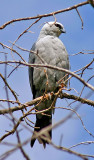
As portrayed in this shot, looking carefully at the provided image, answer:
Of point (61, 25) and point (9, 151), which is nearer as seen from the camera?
point (9, 151)

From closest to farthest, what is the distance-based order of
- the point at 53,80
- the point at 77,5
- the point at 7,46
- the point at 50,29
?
the point at 77,5 < the point at 7,46 < the point at 53,80 < the point at 50,29

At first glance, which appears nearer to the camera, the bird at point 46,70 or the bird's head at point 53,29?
the bird at point 46,70

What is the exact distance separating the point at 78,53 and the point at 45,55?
1115 mm

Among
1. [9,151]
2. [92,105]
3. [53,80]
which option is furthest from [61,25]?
[9,151]

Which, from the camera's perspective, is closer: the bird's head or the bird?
the bird

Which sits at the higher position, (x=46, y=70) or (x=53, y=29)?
(x=53, y=29)

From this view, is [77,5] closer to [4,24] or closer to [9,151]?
[4,24]

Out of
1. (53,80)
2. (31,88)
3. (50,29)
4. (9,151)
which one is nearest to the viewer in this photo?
(9,151)

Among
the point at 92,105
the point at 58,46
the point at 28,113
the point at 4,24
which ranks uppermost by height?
the point at 4,24

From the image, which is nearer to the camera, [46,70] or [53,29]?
[46,70]

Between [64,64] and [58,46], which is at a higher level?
[58,46]

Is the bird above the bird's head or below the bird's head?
below

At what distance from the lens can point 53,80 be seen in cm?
418

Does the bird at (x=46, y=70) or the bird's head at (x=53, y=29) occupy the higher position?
the bird's head at (x=53, y=29)
